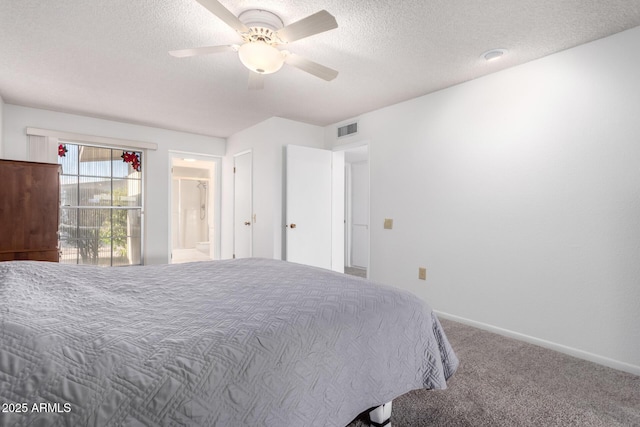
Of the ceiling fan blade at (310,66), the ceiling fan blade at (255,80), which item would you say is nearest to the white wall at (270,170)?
the ceiling fan blade at (255,80)

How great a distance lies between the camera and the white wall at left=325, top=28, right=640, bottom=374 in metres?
2.18

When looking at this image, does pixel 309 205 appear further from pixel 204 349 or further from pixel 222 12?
pixel 204 349

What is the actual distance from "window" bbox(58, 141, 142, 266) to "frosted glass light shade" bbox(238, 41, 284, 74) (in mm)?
3486

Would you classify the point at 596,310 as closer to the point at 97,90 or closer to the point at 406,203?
the point at 406,203

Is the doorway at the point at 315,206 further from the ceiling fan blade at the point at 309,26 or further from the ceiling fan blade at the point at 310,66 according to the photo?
the ceiling fan blade at the point at 309,26

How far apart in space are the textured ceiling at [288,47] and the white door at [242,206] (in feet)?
3.88

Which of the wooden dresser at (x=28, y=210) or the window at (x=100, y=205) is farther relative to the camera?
the window at (x=100, y=205)

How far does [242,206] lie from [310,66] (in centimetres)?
304

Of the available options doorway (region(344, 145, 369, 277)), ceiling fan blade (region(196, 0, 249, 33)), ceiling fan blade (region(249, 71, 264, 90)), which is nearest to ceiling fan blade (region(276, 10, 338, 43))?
ceiling fan blade (region(196, 0, 249, 33))

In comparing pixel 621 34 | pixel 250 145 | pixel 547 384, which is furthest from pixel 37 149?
pixel 621 34

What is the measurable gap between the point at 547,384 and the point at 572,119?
1942 millimetres

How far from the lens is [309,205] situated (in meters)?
4.23

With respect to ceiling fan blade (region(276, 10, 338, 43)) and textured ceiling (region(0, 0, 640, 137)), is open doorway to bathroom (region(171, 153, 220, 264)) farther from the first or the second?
ceiling fan blade (region(276, 10, 338, 43))

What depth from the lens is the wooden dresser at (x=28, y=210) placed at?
9.57 feet
